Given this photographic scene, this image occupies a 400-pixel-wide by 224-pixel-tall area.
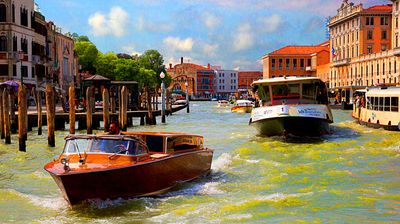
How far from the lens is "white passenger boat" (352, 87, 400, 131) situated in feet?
103

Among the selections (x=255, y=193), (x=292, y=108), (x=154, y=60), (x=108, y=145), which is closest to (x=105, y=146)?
(x=108, y=145)

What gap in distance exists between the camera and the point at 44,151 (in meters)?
25.8

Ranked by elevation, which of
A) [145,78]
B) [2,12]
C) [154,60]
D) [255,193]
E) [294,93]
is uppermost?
[154,60]

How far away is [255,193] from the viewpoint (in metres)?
15.3

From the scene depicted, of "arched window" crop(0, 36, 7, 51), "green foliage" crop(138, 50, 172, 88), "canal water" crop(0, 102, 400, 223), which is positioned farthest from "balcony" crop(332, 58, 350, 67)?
"canal water" crop(0, 102, 400, 223)

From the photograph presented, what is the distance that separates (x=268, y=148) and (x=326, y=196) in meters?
10.6

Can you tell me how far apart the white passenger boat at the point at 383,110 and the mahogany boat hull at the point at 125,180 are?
18040 mm

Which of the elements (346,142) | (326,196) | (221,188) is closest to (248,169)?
(221,188)

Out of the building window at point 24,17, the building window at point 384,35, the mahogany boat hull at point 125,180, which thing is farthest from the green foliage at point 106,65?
the mahogany boat hull at point 125,180

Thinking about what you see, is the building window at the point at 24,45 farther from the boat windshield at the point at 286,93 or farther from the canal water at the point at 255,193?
the canal water at the point at 255,193

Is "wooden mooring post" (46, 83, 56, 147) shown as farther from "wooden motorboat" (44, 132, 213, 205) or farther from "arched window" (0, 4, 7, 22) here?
"arched window" (0, 4, 7, 22)

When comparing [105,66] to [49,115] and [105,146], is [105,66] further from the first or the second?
[105,146]

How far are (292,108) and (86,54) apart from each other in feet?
293

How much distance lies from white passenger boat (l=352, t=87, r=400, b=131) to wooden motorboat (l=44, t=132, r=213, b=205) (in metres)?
17.8
